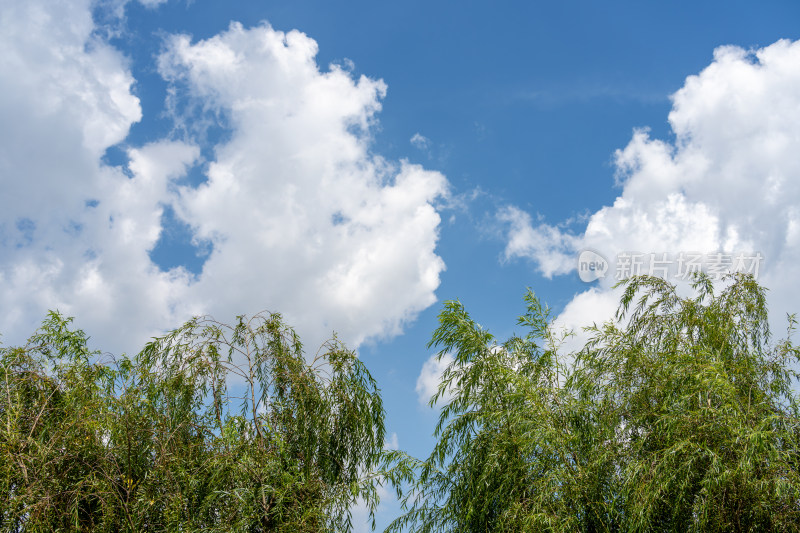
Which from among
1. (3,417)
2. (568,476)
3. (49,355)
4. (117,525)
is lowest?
(568,476)

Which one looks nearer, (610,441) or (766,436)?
(766,436)

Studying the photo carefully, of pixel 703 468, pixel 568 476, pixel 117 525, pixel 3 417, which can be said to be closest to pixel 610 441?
pixel 568 476

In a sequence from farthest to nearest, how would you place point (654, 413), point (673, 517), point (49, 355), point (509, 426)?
1. point (49, 355)
2. point (509, 426)
3. point (654, 413)
4. point (673, 517)

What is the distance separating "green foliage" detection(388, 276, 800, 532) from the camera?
4699 mm

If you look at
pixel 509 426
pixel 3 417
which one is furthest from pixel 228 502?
pixel 509 426

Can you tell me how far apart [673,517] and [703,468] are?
1.41 ft

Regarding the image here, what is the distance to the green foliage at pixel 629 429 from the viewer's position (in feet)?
15.4

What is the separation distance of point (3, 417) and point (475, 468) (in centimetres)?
425

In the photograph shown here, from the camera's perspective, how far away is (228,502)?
5609 millimetres

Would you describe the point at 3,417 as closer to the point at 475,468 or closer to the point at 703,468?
the point at 475,468

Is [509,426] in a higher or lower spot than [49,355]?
lower

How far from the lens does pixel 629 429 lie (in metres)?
5.85

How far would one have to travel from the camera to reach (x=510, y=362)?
6.88 meters

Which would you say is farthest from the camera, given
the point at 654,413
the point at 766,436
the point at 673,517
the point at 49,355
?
the point at 49,355
